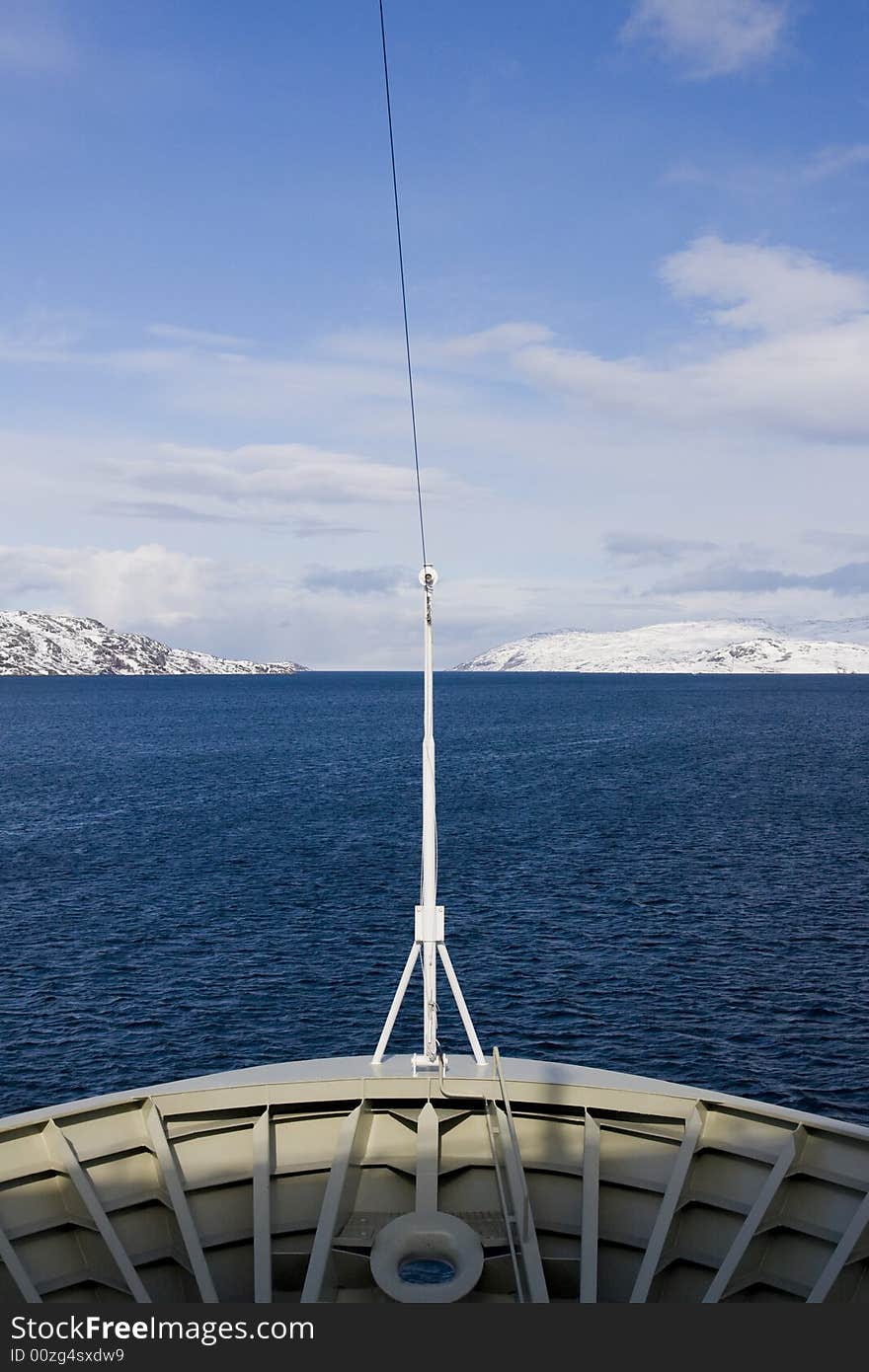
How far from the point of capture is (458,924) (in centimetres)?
6269

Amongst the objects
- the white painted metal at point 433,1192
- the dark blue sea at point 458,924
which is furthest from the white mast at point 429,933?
the dark blue sea at point 458,924

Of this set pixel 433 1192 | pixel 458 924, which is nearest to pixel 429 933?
pixel 433 1192

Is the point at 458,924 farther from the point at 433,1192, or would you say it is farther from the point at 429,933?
the point at 433,1192

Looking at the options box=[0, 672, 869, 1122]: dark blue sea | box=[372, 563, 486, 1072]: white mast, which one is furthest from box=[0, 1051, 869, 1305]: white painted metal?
box=[0, 672, 869, 1122]: dark blue sea

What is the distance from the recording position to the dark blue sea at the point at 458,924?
44.2 m

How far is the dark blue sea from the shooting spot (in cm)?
4425

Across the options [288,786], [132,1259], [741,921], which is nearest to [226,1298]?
[132,1259]

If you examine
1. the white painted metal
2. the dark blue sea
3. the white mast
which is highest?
the white mast

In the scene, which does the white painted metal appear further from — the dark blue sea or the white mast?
the dark blue sea

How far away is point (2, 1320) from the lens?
12734 millimetres

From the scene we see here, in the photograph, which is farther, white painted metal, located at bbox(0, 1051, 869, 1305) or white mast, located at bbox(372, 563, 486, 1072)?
white mast, located at bbox(372, 563, 486, 1072)

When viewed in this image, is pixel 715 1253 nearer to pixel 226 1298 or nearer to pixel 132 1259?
pixel 226 1298

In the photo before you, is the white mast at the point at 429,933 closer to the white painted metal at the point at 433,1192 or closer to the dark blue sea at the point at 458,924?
the white painted metal at the point at 433,1192

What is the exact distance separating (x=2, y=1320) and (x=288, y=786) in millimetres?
107532
